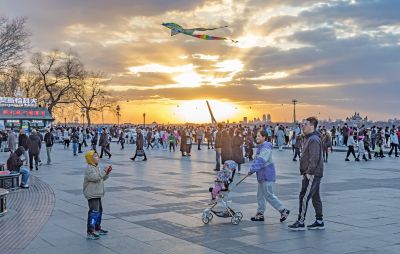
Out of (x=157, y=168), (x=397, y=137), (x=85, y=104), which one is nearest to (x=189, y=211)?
(x=157, y=168)

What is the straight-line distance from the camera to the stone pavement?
7341 mm

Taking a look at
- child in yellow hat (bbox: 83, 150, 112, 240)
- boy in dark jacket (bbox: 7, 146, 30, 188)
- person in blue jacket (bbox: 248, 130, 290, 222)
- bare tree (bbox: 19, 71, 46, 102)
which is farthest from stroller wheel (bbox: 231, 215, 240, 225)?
bare tree (bbox: 19, 71, 46, 102)

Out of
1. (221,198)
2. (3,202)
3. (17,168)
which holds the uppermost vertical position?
(17,168)

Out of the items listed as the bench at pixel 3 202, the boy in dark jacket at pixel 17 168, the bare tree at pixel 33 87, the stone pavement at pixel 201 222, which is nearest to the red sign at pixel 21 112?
the bare tree at pixel 33 87

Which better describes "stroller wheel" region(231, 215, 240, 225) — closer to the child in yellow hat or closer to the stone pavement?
the stone pavement

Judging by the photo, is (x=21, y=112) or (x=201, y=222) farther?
(x=21, y=112)

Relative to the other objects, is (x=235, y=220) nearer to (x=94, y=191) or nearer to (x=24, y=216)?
(x=94, y=191)

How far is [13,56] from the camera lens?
3878cm

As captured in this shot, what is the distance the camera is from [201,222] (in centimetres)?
917

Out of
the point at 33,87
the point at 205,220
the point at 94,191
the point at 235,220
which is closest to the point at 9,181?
the point at 94,191

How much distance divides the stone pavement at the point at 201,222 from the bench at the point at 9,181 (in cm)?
108

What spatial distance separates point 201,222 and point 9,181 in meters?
7.07

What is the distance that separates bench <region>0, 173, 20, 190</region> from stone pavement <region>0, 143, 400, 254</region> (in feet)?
3.55

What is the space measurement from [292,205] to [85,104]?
7273 cm
